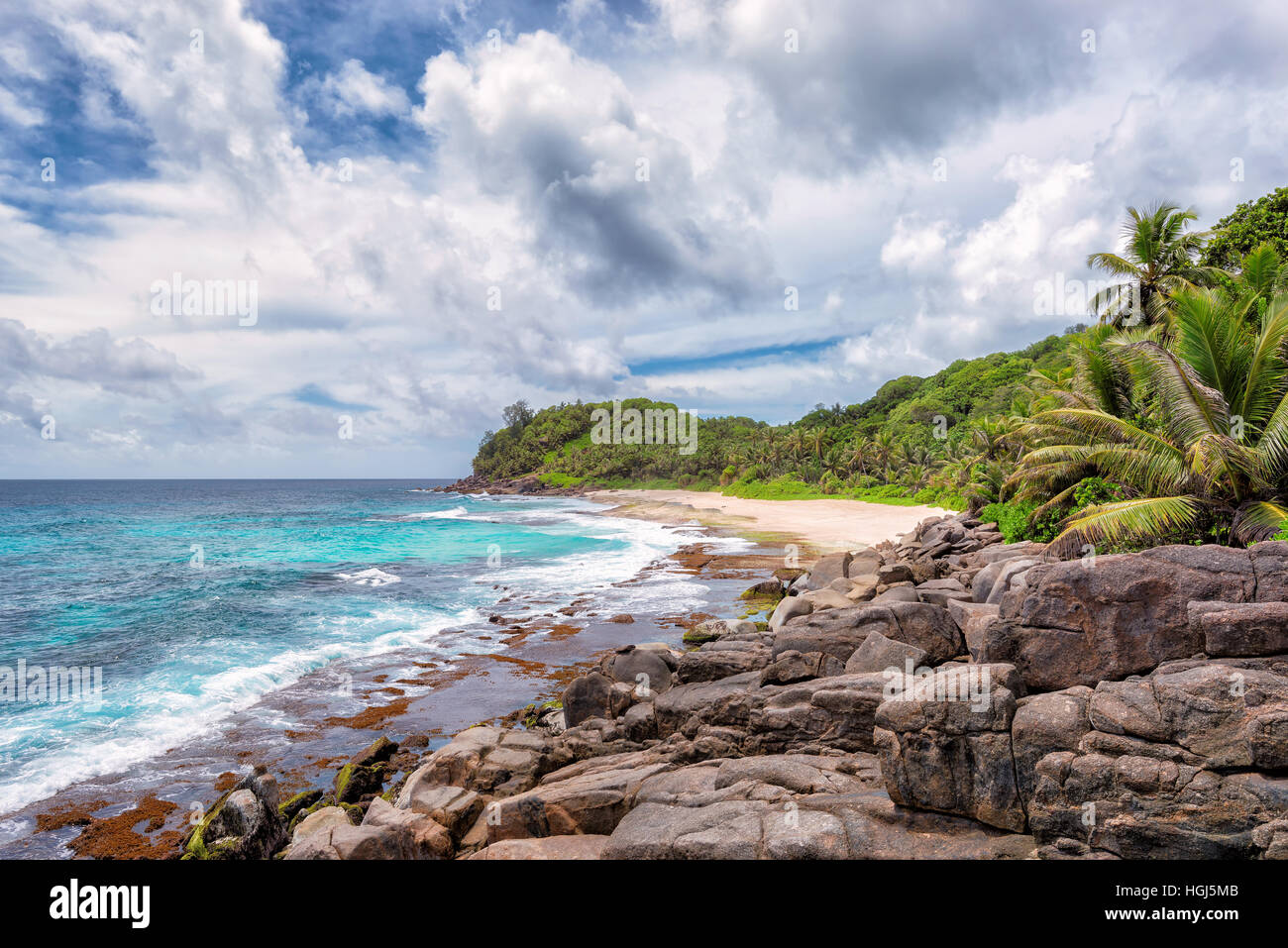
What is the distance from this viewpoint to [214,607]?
26.4m

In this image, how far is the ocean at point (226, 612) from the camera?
14.2m

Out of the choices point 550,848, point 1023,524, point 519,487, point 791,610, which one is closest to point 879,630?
point 791,610

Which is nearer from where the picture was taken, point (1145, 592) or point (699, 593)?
point (1145, 592)

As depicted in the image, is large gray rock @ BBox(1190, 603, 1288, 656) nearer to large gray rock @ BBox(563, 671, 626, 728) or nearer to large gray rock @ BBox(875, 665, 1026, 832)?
large gray rock @ BBox(875, 665, 1026, 832)

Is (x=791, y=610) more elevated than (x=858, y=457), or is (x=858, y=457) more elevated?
(x=858, y=457)

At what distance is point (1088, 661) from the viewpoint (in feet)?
22.5

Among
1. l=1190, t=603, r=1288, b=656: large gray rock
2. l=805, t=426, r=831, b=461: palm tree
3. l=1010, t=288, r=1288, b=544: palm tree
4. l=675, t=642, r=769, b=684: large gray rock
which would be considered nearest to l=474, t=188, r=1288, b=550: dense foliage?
l=1010, t=288, r=1288, b=544: palm tree

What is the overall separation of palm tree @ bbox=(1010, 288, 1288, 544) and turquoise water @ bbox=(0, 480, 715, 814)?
15920 mm

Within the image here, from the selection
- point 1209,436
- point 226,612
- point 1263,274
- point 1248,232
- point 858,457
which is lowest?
point 226,612

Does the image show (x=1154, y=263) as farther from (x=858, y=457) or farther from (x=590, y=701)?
(x=858, y=457)

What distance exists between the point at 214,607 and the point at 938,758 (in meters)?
29.6
